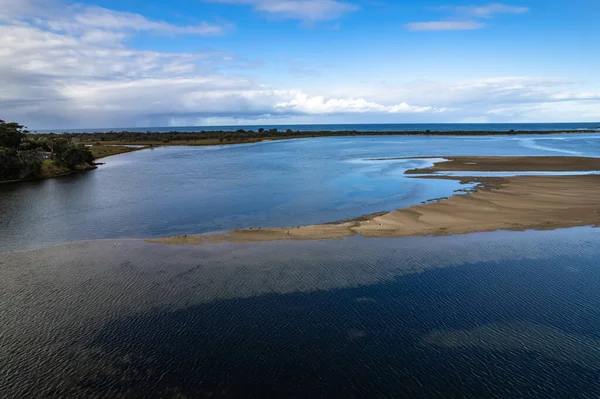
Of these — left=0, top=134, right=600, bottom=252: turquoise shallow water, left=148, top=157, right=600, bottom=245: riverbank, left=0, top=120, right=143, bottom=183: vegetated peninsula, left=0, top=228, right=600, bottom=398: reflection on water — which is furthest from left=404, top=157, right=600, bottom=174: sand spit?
left=0, top=120, right=143, bottom=183: vegetated peninsula

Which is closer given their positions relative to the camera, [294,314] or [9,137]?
[294,314]

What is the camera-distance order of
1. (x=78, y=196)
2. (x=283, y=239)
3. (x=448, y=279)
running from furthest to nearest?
(x=78, y=196)
(x=283, y=239)
(x=448, y=279)

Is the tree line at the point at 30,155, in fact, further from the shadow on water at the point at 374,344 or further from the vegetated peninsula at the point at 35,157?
the shadow on water at the point at 374,344

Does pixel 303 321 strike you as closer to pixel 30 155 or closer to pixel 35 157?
pixel 30 155

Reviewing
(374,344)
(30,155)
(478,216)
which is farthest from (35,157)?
(374,344)

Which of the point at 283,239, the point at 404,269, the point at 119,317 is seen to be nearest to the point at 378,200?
the point at 283,239

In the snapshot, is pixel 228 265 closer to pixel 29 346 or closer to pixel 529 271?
pixel 29 346

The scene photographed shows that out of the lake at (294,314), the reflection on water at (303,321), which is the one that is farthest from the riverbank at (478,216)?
the reflection on water at (303,321)
